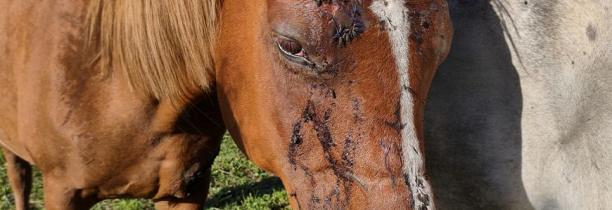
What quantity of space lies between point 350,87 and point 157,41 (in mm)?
743

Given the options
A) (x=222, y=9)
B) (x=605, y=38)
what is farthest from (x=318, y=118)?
(x=605, y=38)

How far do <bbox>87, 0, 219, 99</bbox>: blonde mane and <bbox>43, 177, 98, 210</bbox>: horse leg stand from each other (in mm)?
571

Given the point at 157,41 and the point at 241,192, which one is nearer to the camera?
the point at 157,41

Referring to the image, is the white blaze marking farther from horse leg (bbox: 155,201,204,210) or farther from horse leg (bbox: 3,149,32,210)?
horse leg (bbox: 3,149,32,210)

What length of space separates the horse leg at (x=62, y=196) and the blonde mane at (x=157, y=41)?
571 mm

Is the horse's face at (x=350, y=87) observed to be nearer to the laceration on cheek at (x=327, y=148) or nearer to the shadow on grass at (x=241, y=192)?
the laceration on cheek at (x=327, y=148)

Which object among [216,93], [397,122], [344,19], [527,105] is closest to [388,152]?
[397,122]

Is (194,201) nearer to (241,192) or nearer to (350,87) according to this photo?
(241,192)

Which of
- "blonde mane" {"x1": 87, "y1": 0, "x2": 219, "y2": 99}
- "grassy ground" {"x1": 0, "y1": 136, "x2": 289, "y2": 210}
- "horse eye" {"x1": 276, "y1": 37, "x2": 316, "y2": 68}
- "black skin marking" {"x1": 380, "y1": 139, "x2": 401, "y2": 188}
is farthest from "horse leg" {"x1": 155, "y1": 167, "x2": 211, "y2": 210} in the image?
"black skin marking" {"x1": 380, "y1": 139, "x2": 401, "y2": 188}

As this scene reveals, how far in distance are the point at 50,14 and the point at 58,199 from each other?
708mm

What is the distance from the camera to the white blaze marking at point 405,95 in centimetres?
172

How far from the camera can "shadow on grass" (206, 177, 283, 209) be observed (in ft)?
13.8

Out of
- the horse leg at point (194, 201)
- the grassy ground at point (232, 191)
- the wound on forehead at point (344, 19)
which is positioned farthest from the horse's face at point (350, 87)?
the grassy ground at point (232, 191)

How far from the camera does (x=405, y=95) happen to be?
1.74 m
